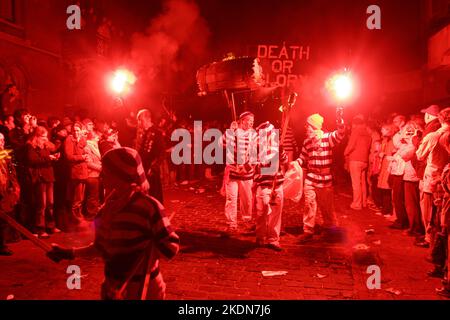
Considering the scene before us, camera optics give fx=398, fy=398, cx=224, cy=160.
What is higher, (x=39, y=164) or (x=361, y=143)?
(x=361, y=143)

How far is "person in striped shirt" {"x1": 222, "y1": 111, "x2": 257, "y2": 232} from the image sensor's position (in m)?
7.89

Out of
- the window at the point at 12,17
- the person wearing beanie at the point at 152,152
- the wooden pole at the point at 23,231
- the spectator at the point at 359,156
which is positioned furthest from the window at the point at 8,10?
the wooden pole at the point at 23,231

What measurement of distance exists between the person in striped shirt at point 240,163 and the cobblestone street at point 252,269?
2.31ft

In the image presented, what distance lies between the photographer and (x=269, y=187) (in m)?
7.43

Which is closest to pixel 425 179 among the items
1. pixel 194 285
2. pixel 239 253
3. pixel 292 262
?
pixel 292 262

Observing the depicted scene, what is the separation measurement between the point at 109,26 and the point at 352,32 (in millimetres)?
10887

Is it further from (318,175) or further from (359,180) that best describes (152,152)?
(359,180)

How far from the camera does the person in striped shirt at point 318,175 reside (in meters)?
7.86

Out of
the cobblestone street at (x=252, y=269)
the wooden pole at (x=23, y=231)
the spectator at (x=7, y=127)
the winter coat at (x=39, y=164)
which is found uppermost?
the spectator at (x=7, y=127)

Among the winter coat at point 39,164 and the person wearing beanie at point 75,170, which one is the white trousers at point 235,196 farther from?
the winter coat at point 39,164

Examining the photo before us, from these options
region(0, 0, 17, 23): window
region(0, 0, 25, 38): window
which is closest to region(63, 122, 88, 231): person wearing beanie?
region(0, 0, 25, 38): window

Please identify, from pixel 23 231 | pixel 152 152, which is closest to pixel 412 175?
pixel 152 152

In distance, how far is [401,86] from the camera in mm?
15508

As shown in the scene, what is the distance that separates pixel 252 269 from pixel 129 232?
11.5 ft
